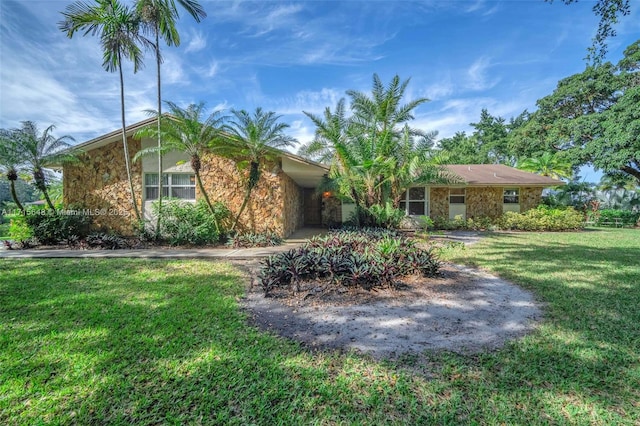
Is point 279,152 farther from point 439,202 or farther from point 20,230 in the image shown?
point 439,202

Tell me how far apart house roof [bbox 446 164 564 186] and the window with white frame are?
2197 millimetres

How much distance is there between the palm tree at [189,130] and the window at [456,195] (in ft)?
44.3

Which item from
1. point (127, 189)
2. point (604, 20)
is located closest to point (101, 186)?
point (127, 189)

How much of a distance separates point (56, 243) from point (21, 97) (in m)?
5.88

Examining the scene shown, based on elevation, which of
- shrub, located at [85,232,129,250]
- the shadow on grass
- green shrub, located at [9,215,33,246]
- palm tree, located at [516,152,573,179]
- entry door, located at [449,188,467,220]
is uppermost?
palm tree, located at [516,152,573,179]

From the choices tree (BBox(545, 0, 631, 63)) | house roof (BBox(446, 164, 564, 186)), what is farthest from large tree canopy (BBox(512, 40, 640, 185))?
tree (BBox(545, 0, 631, 63))

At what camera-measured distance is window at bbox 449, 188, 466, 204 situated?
1677 cm

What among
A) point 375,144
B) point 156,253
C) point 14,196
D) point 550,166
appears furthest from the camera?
point 550,166

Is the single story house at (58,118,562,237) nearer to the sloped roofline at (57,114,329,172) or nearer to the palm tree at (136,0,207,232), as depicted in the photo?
the sloped roofline at (57,114,329,172)

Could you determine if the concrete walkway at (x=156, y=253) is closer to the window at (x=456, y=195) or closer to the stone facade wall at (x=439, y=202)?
the stone facade wall at (x=439, y=202)

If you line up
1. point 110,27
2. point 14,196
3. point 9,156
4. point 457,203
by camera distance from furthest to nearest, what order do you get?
point 457,203
point 14,196
point 9,156
point 110,27

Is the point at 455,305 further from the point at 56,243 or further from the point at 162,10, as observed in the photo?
the point at 56,243

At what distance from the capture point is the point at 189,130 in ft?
30.3

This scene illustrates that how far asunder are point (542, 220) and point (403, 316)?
15.8 metres
